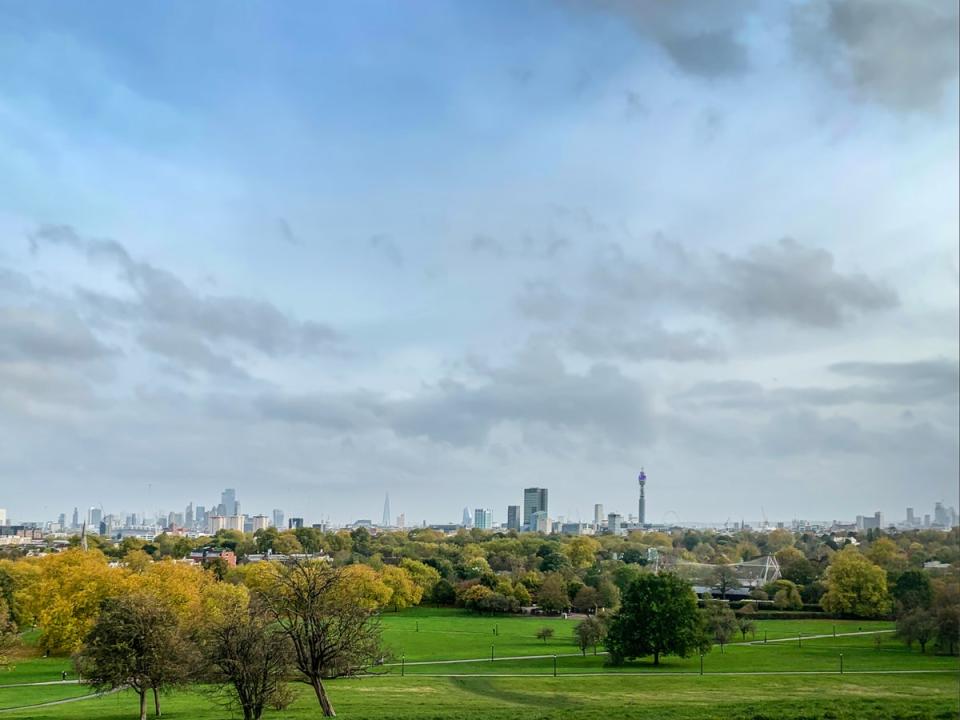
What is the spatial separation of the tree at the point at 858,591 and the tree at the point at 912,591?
58.4 inches

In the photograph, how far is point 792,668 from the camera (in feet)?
166

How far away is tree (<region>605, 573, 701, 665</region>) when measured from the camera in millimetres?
56375

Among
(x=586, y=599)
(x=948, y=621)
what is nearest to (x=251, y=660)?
(x=948, y=621)

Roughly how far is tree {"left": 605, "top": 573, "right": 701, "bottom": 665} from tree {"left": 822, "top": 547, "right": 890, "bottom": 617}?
3197cm

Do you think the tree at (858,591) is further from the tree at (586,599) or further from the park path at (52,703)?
the park path at (52,703)

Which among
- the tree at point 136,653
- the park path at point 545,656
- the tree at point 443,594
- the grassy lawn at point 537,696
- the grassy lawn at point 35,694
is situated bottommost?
the tree at point 443,594

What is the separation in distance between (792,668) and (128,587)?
148ft

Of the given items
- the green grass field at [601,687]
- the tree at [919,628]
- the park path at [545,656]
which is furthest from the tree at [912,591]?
the tree at [919,628]

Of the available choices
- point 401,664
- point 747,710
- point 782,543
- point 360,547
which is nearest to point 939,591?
point 401,664

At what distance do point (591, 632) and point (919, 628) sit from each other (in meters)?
22.2

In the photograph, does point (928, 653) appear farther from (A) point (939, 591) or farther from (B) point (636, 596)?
(B) point (636, 596)

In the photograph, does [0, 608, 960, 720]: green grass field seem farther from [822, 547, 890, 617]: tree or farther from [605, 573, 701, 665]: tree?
[822, 547, 890, 617]: tree

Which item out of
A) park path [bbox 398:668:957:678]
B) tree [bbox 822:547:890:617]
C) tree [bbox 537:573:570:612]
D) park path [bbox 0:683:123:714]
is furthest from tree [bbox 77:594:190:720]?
tree [bbox 822:547:890:617]

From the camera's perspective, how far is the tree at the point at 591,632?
59.2 metres
